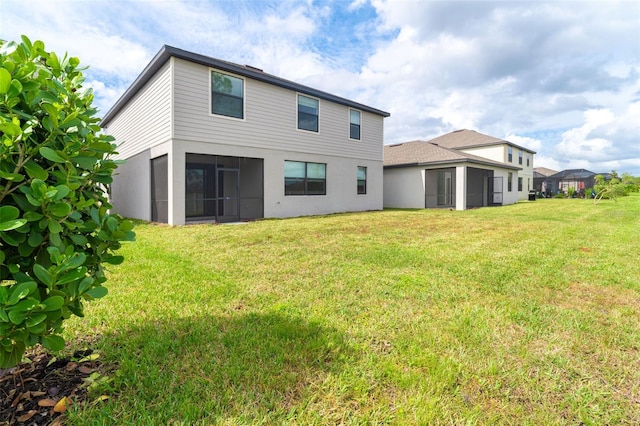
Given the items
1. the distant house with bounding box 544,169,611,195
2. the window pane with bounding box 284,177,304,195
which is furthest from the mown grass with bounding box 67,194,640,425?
the distant house with bounding box 544,169,611,195

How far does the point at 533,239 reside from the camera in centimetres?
746

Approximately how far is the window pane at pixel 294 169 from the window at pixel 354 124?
3.69m

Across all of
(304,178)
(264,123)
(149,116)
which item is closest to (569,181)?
(304,178)

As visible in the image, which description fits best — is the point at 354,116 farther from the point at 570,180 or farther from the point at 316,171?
the point at 570,180

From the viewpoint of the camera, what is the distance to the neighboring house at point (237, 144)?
1007 centimetres

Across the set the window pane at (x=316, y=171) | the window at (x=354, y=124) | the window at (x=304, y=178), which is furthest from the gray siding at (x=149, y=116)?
the window at (x=354, y=124)

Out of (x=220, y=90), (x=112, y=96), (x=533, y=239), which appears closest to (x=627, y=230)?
(x=533, y=239)

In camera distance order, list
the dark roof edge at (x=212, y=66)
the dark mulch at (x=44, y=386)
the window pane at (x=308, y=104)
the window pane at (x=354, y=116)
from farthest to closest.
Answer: the window pane at (x=354, y=116) < the window pane at (x=308, y=104) < the dark roof edge at (x=212, y=66) < the dark mulch at (x=44, y=386)

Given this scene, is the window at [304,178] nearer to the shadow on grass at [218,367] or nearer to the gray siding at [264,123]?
the gray siding at [264,123]

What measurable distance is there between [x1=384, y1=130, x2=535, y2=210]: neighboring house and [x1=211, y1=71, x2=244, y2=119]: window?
39.5 feet

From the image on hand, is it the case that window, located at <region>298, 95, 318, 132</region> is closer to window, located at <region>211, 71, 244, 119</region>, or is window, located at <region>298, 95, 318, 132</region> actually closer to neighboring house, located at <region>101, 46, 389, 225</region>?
neighboring house, located at <region>101, 46, 389, 225</region>

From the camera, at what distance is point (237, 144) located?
11.3 metres

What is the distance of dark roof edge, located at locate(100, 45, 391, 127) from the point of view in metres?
9.61

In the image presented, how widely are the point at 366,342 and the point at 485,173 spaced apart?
2469 centimetres
